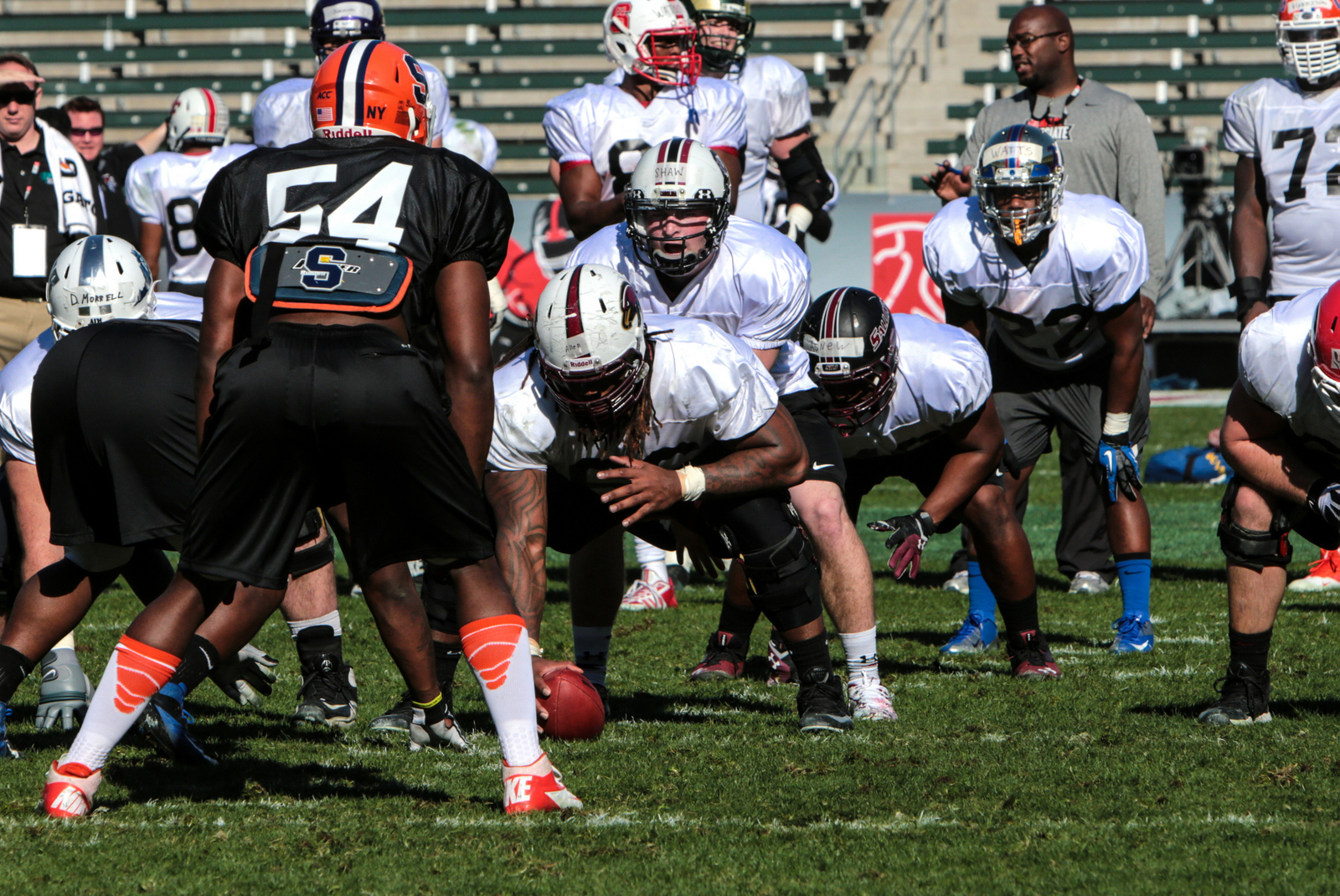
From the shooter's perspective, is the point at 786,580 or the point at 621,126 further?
the point at 621,126

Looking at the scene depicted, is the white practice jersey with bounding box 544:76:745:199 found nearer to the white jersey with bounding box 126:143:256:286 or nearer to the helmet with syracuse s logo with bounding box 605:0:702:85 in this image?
the helmet with syracuse s logo with bounding box 605:0:702:85

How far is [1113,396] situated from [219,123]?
4.13 metres

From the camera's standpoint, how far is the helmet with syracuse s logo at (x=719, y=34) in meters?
6.73

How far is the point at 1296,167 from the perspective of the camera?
5656mm

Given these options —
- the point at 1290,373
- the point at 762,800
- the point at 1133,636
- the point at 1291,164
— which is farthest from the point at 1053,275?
the point at 762,800

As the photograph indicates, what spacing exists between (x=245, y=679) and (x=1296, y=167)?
155 inches

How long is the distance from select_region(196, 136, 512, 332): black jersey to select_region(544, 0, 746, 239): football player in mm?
2206

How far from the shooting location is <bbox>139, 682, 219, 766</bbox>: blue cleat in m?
3.55

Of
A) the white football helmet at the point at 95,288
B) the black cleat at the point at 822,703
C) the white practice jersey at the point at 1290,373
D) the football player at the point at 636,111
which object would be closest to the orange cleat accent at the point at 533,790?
the black cleat at the point at 822,703

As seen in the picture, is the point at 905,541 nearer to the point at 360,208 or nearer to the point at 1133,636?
the point at 1133,636

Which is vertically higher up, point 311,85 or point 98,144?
point 311,85

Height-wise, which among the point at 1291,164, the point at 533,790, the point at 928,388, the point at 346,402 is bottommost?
the point at 533,790

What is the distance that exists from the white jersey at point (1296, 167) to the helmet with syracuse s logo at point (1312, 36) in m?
0.09

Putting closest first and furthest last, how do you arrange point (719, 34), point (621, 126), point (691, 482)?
point (691, 482)
point (621, 126)
point (719, 34)
